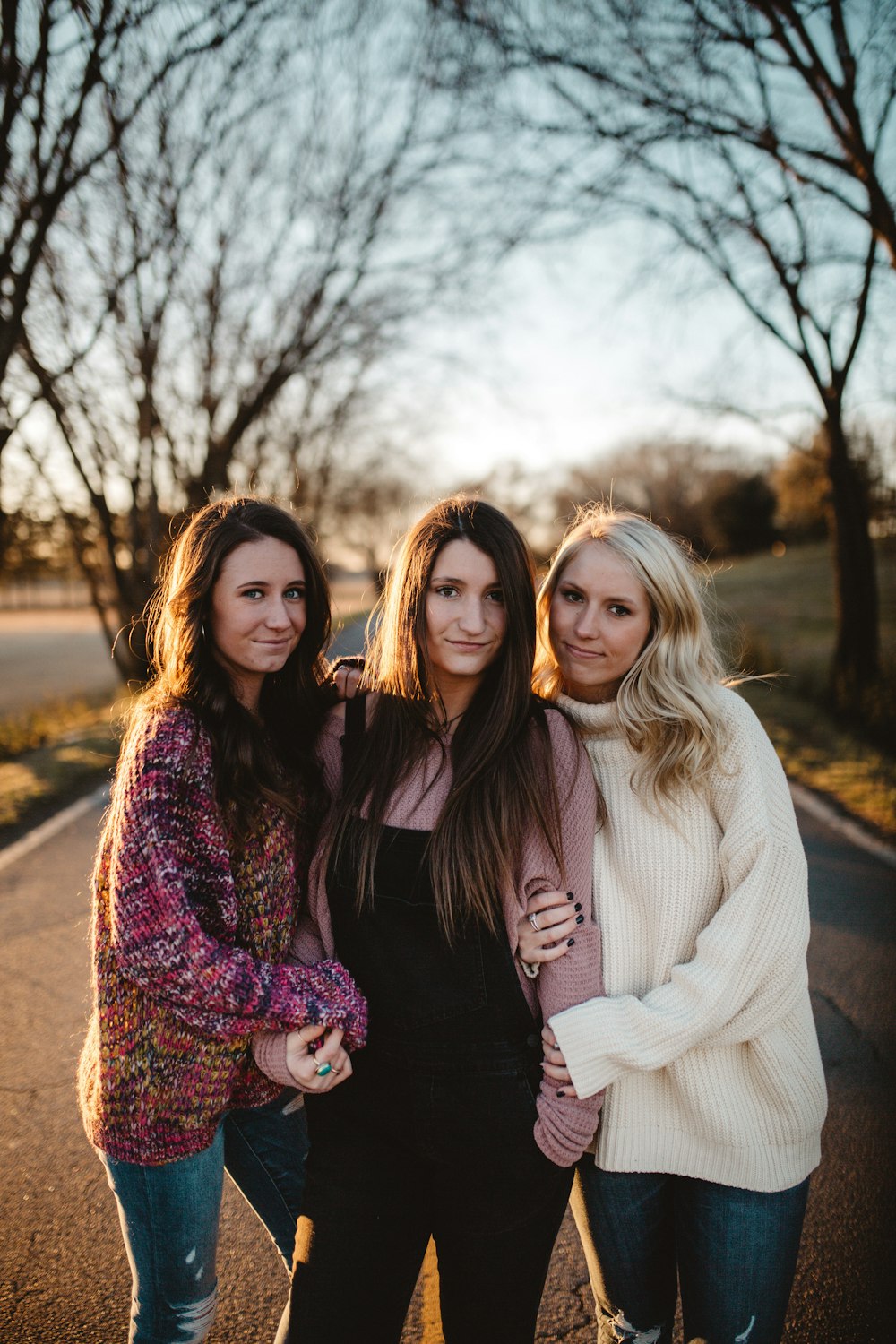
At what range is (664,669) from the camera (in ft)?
6.63

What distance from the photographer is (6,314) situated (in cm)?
775

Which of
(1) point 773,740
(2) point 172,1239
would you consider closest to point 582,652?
(2) point 172,1239

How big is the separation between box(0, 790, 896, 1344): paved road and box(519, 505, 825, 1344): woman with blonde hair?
75cm

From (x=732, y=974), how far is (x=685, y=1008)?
13cm

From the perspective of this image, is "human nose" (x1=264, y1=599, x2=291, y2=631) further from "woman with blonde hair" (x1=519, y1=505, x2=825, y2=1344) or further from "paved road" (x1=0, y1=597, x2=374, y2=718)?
"paved road" (x1=0, y1=597, x2=374, y2=718)

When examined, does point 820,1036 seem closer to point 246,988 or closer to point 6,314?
point 246,988

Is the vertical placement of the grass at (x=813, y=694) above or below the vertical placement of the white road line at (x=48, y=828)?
above

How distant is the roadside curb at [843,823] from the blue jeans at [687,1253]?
161 inches

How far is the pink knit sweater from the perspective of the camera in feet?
5.64

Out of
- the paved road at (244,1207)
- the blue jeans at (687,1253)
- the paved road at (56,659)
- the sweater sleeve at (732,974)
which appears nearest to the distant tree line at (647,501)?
the sweater sleeve at (732,974)

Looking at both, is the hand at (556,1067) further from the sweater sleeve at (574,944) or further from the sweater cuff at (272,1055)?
the sweater cuff at (272,1055)

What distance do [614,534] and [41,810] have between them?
7.32 m

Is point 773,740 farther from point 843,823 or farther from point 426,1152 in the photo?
point 426,1152

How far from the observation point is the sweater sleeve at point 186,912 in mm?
1624
